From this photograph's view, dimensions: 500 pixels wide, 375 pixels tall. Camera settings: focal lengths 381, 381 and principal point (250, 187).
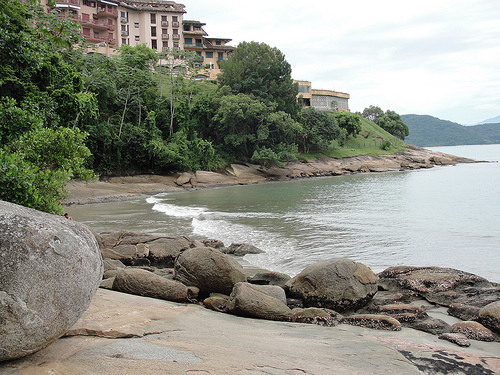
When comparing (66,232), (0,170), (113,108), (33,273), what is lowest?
(33,273)

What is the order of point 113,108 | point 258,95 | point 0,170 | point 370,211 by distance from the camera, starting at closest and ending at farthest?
point 0,170
point 370,211
point 113,108
point 258,95

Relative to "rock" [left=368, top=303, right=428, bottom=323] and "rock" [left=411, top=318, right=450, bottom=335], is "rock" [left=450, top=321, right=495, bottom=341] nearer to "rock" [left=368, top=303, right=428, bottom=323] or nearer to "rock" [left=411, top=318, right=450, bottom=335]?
"rock" [left=411, top=318, right=450, bottom=335]

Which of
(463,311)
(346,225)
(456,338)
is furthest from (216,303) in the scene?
(346,225)

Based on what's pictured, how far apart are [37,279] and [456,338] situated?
21.1ft

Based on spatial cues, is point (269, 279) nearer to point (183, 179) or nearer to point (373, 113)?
point (183, 179)

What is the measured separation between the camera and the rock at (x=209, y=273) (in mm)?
8555

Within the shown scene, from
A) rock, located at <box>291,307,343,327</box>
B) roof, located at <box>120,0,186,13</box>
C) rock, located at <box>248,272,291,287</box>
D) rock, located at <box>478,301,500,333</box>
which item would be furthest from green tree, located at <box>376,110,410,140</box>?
rock, located at <box>291,307,343,327</box>

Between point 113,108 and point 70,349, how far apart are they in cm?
4862

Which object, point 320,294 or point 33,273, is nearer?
point 33,273

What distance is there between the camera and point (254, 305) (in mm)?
7234

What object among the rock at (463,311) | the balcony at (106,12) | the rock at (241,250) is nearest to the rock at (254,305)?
the rock at (463,311)

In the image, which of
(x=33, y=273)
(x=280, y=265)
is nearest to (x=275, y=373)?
(x=33, y=273)

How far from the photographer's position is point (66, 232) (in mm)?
3934

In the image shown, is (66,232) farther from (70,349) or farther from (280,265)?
(280,265)
